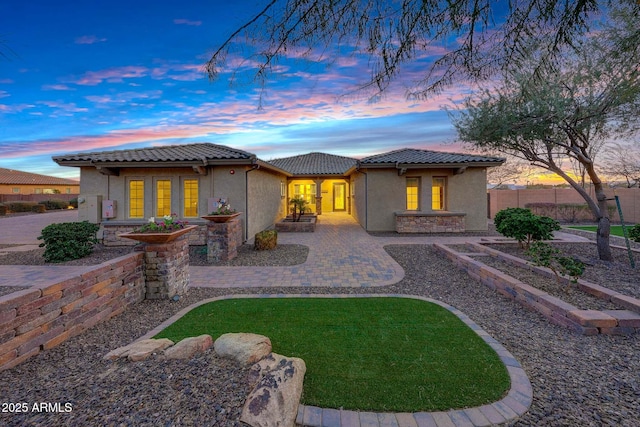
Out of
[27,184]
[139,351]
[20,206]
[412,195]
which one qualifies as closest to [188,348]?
[139,351]

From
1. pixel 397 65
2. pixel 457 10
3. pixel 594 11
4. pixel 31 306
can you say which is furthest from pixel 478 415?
pixel 31 306

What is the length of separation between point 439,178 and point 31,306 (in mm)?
13330

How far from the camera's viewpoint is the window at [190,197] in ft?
33.4

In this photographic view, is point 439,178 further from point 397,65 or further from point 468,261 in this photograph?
point 397,65

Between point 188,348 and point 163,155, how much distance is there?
9.09 m

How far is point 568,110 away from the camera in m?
6.07

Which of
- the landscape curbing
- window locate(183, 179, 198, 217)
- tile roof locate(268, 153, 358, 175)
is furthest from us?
tile roof locate(268, 153, 358, 175)

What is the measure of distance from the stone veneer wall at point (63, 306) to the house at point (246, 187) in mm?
5582

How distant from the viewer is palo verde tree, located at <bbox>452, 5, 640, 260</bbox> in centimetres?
523

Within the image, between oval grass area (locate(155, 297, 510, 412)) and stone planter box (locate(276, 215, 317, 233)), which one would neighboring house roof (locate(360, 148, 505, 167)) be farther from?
oval grass area (locate(155, 297, 510, 412))

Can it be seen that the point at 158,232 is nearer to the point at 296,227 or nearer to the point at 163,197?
the point at 163,197

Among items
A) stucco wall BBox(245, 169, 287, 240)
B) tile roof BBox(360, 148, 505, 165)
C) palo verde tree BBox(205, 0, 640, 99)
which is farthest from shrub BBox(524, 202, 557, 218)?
palo verde tree BBox(205, 0, 640, 99)

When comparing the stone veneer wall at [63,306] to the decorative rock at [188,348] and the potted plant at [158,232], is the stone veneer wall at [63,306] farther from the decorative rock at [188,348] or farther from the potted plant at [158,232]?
the decorative rock at [188,348]

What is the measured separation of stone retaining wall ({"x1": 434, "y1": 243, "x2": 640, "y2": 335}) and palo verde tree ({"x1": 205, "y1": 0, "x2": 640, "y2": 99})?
3.22 metres
